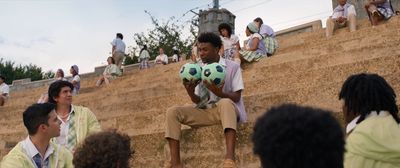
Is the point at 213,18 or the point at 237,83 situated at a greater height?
the point at 213,18

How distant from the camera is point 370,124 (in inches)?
109

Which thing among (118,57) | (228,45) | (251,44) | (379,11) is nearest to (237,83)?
(251,44)

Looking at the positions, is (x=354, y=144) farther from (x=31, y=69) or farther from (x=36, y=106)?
(x=31, y=69)

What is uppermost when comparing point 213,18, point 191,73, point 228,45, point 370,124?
point 213,18

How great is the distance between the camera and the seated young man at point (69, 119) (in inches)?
191

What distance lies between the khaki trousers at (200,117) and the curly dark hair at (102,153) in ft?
6.49

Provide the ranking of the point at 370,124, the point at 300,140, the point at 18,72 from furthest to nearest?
the point at 18,72
the point at 370,124
the point at 300,140

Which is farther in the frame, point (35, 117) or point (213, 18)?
point (213, 18)

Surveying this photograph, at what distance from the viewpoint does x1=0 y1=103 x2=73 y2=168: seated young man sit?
378 cm

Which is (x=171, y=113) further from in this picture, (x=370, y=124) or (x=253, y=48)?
(x=253, y=48)

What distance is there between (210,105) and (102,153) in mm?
2484

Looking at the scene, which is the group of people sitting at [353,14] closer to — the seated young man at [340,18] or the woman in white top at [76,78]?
the seated young man at [340,18]

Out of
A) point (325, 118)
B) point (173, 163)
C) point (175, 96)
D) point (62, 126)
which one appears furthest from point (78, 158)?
point (175, 96)

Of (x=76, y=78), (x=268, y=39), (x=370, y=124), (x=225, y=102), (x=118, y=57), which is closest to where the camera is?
(x=370, y=124)
